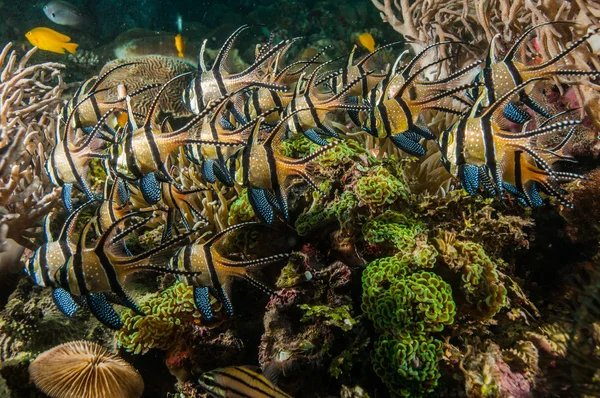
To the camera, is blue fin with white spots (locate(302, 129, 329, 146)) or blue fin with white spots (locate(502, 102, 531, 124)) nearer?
blue fin with white spots (locate(502, 102, 531, 124))

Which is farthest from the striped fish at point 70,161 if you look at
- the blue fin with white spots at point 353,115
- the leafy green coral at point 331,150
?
the blue fin with white spots at point 353,115

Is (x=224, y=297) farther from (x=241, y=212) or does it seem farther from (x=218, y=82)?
(x=218, y=82)

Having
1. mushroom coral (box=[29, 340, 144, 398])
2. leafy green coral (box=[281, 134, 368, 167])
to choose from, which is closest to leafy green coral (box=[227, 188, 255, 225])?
leafy green coral (box=[281, 134, 368, 167])

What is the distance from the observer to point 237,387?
205 centimetres

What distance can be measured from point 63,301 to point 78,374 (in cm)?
75

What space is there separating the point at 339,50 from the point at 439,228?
9.33 metres

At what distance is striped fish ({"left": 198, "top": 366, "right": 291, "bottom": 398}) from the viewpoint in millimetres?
2043

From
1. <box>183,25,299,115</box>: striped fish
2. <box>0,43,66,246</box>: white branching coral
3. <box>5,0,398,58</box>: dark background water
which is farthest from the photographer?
<box>5,0,398,58</box>: dark background water

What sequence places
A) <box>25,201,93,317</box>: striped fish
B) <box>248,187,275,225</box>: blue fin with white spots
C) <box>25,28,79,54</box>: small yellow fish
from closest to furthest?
<box>25,201,93,317</box>: striped fish, <box>248,187,275,225</box>: blue fin with white spots, <box>25,28,79,54</box>: small yellow fish

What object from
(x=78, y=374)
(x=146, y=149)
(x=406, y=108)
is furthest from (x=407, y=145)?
(x=78, y=374)

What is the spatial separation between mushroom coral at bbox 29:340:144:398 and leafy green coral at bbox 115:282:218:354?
7.5 inches

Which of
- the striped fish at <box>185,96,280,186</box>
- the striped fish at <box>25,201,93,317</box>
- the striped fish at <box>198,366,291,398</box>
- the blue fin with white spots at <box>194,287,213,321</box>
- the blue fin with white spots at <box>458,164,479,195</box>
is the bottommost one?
the striped fish at <box>198,366,291,398</box>

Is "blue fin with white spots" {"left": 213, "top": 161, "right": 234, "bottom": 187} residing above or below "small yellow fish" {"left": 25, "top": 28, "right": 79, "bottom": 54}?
below

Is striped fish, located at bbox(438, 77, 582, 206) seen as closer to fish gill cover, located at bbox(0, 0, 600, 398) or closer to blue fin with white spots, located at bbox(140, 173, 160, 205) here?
fish gill cover, located at bbox(0, 0, 600, 398)
